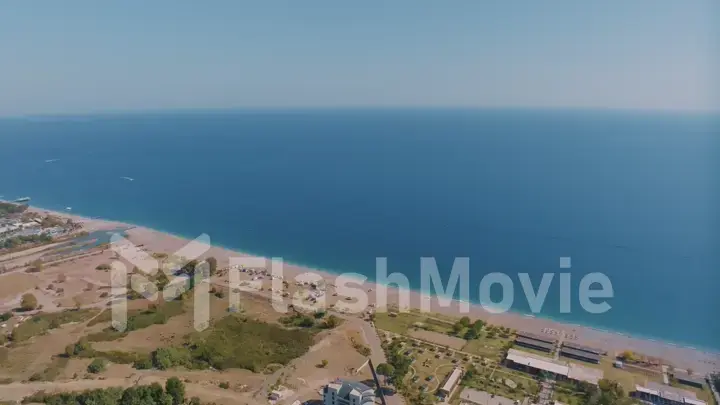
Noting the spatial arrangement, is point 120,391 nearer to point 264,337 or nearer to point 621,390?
point 264,337

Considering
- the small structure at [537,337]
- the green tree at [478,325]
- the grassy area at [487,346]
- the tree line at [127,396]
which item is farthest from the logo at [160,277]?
the small structure at [537,337]

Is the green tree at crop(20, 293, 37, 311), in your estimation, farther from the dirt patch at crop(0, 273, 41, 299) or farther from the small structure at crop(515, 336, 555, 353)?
the small structure at crop(515, 336, 555, 353)

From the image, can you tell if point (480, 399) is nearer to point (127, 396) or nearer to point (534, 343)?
point (534, 343)

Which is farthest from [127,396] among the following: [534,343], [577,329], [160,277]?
[577,329]

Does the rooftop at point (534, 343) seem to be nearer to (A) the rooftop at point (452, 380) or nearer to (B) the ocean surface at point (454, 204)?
(A) the rooftop at point (452, 380)

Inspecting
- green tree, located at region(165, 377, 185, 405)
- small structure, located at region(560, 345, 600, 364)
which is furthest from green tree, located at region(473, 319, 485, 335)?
green tree, located at region(165, 377, 185, 405)
